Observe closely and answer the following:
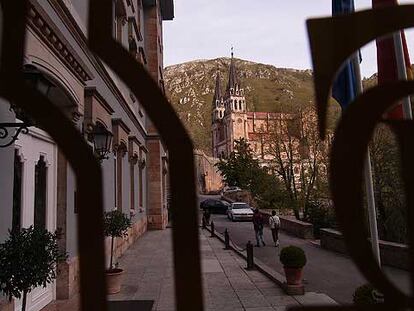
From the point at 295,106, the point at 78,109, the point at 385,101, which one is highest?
the point at 295,106

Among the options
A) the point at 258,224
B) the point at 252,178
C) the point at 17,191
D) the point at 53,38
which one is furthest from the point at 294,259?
the point at 252,178

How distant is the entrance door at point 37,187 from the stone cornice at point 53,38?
52.6 inches

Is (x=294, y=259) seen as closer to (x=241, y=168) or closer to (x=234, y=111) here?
(x=241, y=168)

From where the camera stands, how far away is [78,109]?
26.0ft


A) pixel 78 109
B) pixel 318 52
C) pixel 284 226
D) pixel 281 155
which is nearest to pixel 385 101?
pixel 318 52

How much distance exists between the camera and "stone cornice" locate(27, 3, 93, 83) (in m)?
5.71

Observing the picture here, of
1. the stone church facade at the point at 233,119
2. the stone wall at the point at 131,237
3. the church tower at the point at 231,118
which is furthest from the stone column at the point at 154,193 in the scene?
the church tower at the point at 231,118

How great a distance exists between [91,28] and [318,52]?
1.04 meters

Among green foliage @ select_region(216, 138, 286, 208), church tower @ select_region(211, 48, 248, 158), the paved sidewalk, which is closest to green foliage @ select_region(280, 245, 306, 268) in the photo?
the paved sidewalk

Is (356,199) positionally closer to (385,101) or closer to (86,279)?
(385,101)

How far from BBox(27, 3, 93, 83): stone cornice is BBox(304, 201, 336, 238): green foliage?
1477cm

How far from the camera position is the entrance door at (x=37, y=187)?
625 centimetres

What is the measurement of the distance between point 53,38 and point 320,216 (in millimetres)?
17507

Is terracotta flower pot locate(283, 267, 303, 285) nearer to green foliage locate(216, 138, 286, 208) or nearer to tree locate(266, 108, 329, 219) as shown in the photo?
tree locate(266, 108, 329, 219)
